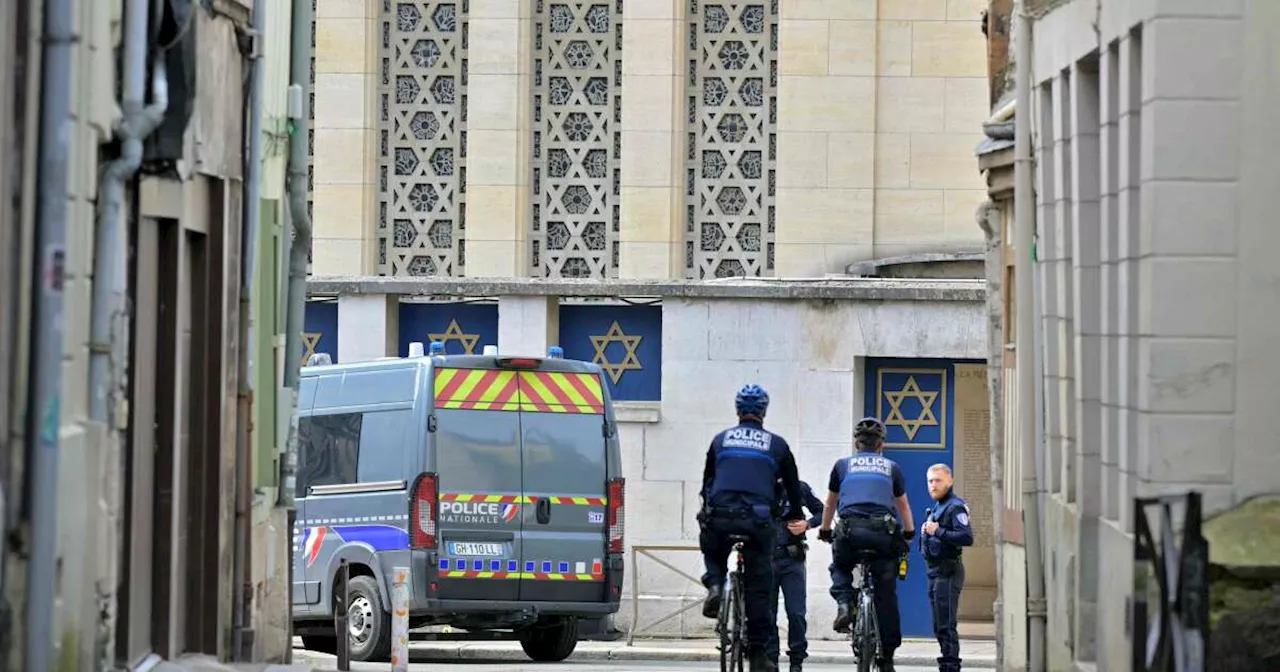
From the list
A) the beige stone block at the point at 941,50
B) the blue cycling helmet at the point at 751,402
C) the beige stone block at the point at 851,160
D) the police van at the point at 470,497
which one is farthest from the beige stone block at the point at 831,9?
the blue cycling helmet at the point at 751,402

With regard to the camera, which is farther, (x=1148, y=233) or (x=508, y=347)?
(x=508, y=347)

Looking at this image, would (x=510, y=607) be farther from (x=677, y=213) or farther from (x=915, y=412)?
(x=677, y=213)

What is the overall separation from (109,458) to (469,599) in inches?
343

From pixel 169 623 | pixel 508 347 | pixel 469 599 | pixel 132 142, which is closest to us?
pixel 132 142

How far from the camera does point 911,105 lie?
1049 inches

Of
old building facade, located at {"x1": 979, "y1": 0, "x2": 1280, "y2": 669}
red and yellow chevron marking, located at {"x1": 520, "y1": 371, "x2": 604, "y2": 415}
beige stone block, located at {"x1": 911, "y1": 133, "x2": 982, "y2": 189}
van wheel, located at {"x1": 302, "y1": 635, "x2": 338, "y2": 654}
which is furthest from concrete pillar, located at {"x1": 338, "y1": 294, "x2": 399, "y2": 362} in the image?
old building facade, located at {"x1": 979, "y1": 0, "x2": 1280, "y2": 669}

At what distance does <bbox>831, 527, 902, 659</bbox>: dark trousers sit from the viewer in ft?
54.1

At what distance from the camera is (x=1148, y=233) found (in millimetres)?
12227

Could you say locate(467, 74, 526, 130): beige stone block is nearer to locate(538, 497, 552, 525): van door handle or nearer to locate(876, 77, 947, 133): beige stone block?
locate(876, 77, 947, 133): beige stone block

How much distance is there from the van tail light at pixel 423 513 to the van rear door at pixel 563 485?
740 mm

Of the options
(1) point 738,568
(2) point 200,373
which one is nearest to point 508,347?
(1) point 738,568

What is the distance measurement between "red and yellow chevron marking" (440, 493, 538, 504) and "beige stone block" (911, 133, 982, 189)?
742cm

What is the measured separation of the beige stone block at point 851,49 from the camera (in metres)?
26.6

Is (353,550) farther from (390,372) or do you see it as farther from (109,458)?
(109,458)
